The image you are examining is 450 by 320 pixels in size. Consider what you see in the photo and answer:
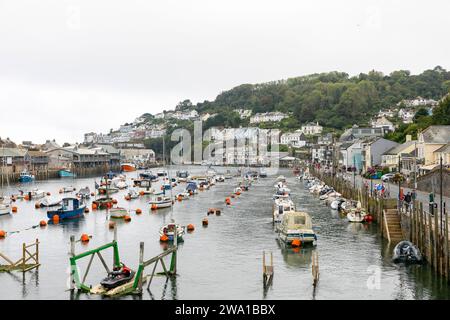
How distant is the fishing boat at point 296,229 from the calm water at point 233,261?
1.06 m

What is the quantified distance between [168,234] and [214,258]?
774 cm

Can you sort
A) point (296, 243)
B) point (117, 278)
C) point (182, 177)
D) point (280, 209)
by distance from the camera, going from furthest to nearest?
point (182, 177) < point (280, 209) < point (296, 243) < point (117, 278)

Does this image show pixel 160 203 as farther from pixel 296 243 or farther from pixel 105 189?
pixel 296 243

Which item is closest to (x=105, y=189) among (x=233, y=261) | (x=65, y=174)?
(x=233, y=261)

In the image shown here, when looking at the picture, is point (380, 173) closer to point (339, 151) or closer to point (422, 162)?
point (422, 162)

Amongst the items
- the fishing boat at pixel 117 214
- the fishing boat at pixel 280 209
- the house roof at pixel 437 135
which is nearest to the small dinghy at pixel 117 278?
the fishing boat at pixel 280 209

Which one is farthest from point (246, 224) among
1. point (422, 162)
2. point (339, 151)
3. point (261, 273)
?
point (339, 151)

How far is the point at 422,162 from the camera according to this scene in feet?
270

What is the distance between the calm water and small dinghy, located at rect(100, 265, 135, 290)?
40.7 inches

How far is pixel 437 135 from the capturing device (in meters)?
82.1

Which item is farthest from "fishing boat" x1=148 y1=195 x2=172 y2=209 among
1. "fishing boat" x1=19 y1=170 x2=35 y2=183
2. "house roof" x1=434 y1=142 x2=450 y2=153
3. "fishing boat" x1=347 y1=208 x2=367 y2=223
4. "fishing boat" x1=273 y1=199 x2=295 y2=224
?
"fishing boat" x1=19 y1=170 x2=35 y2=183

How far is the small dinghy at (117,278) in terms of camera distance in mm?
31030

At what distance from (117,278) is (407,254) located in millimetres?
19897

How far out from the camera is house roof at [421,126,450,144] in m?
81.0
